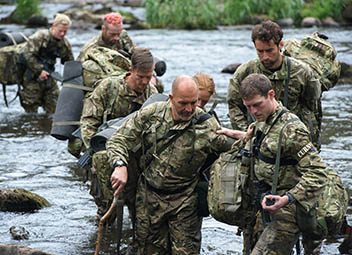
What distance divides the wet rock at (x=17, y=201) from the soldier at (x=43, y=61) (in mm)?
5112

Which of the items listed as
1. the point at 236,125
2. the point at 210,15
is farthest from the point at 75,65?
the point at 210,15

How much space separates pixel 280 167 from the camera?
753 centimetres

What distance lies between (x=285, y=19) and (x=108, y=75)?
25.5 m

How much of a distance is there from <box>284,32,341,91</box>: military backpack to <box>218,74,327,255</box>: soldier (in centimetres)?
233

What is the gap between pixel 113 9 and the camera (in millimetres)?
40875

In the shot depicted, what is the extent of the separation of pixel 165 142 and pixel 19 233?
8.08ft

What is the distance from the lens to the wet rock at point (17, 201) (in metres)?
11.1

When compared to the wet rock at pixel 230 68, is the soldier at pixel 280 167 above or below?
above

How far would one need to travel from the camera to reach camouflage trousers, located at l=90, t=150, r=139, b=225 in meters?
8.58

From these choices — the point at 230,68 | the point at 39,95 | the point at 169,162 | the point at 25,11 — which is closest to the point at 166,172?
the point at 169,162

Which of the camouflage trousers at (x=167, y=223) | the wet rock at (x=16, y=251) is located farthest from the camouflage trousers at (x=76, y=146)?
the wet rock at (x=16, y=251)

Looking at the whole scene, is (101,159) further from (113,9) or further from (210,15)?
(113,9)

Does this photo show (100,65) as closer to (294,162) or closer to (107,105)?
(107,105)

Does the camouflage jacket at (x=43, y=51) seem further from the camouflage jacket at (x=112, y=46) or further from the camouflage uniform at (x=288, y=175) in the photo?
the camouflage uniform at (x=288, y=175)
